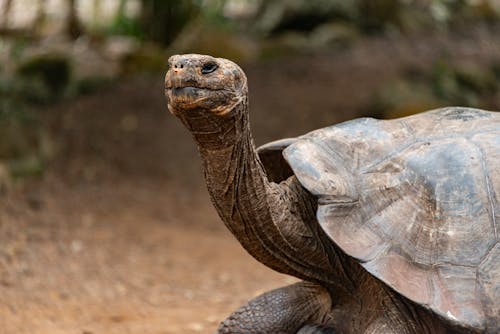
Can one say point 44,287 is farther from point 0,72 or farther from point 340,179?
point 0,72

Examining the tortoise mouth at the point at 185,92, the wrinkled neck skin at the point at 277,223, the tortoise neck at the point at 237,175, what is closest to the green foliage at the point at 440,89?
the wrinkled neck skin at the point at 277,223

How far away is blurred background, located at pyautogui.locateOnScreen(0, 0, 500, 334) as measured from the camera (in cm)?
570

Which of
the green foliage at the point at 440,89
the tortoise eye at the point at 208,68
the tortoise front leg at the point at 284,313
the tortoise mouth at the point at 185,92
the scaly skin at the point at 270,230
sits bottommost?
the green foliage at the point at 440,89

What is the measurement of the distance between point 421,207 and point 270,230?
646 millimetres

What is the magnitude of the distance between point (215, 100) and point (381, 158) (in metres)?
0.91

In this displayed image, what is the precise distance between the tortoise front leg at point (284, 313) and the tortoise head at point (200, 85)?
3.70 feet

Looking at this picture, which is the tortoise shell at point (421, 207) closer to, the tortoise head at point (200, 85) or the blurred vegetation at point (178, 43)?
the tortoise head at point (200, 85)

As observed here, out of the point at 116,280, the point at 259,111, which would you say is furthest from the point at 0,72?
the point at 116,280

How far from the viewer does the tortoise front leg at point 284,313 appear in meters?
3.69

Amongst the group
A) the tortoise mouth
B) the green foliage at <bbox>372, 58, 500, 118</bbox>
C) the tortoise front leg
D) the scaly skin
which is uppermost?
the tortoise mouth

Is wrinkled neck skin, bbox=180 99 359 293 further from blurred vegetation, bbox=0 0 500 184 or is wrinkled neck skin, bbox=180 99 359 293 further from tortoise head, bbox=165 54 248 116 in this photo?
blurred vegetation, bbox=0 0 500 184

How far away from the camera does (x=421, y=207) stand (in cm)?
332

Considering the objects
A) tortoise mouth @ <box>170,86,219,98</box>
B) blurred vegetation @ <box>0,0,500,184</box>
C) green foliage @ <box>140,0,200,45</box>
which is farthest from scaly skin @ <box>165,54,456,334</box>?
green foliage @ <box>140,0,200,45</box>

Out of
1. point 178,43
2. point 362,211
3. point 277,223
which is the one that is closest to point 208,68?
point 277,223
